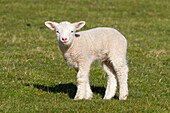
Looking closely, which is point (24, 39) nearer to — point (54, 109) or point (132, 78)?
point (132, 78)

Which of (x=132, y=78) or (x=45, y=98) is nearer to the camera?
(x=45, y=98)

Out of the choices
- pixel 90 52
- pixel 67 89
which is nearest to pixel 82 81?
pixel 90 52

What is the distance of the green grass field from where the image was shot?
23.9 ft

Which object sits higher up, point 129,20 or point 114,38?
point 114,38

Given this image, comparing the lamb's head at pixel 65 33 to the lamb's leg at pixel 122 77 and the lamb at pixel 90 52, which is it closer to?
the lamb at pixel 90 52

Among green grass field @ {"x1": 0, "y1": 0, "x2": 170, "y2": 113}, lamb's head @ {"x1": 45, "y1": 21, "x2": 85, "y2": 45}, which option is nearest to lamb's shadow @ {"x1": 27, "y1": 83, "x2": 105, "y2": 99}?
green grass field @ {"x1": 0, "y1": 0, "x2": 170, "y2": 113}

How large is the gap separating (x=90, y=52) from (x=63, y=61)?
4.54m

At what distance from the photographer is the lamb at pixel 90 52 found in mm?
7723

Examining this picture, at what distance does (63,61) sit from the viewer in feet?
40.9

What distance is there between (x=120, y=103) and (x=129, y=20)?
56.4 ft

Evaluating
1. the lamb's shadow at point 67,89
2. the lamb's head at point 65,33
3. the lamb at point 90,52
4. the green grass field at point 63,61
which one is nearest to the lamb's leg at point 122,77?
the lamb at point 90,52

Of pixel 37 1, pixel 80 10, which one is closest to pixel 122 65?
pixel 80 10

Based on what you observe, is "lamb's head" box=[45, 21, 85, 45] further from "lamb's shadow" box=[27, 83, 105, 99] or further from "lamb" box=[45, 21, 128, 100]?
"lamb's shadow" box=[27, 83, 105, 99]

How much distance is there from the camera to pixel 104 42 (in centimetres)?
823
